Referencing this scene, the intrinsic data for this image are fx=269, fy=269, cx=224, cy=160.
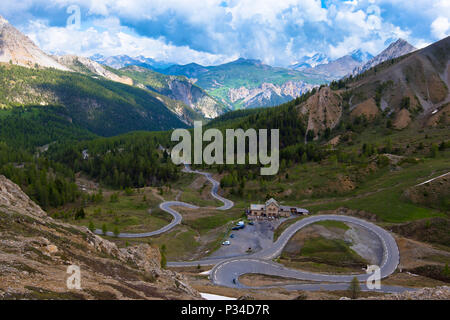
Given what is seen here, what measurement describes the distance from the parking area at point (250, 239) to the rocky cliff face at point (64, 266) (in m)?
35.3

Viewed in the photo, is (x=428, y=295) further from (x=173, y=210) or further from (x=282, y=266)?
(x=173, y=210)

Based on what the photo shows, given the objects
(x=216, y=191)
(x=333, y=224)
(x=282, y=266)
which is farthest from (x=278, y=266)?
(x=216, y=191)

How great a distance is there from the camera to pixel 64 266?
28.6 m

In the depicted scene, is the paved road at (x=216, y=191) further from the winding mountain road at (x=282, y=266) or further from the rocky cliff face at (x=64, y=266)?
the rocky cliff face at (x=64, y=266)

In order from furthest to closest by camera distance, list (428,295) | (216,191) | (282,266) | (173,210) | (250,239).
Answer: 1. (216,191)
2. (173,210)
3. (250,239)
4. (282,266)
5. (428,295)

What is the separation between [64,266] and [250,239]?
203 ft

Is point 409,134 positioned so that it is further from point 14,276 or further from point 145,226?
point 14,276

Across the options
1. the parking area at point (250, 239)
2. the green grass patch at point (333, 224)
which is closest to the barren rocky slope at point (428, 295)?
the parking area at point (250, 239)

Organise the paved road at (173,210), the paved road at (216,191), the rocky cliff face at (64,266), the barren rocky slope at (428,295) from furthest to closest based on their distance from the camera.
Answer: the paved road at (216,191) < the paved road at (173,210) < the barren rocky slope at (428,295) < the rocky cliff face at (64,266)

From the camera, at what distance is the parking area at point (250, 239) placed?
76.0 metres

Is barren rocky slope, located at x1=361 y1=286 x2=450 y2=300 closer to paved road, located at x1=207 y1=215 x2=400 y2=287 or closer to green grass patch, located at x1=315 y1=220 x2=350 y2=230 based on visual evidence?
paved road, located at x1=207 y1=215 x2=400 y2=287

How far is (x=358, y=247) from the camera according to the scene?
224 ft

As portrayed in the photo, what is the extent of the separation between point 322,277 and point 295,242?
1934cm

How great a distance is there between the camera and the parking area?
249 feet
